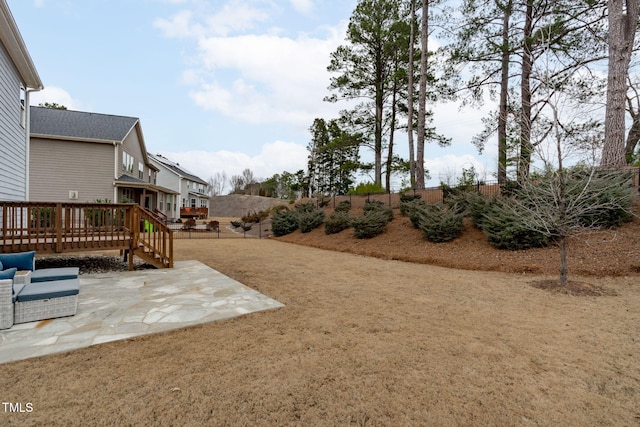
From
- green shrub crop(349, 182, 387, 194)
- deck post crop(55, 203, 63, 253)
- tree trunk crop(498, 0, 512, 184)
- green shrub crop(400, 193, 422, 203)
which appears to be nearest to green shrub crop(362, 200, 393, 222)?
green shrub crop(400, 193, 422, 203)

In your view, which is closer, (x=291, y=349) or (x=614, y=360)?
(x=614, y=360)

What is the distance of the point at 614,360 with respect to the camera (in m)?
2.61

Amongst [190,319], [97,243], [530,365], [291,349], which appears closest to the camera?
[530,365]

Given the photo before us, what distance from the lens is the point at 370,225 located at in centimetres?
1112

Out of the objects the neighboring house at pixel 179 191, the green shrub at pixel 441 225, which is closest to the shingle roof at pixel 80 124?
the neighboring house at pixel 179 191

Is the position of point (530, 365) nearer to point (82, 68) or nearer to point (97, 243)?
point (97, 243)

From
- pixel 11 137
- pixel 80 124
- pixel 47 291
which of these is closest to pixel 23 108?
pixel 11 137

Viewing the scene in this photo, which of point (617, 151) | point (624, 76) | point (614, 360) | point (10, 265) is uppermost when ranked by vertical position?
point (624, 76)

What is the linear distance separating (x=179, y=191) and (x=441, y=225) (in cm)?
2689

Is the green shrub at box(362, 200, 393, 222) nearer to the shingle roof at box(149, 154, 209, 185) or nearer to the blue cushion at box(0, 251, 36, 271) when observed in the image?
the blue cushion at box(0, 251, 36, 271)

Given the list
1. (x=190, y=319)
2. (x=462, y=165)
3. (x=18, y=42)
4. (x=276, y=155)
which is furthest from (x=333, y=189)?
(x=190, y=319)

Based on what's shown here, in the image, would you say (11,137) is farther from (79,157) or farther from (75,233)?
(79,157)

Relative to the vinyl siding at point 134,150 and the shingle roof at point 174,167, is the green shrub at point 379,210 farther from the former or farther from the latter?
the shingle roof at point 174,167

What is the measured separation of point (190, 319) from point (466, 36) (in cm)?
1290
